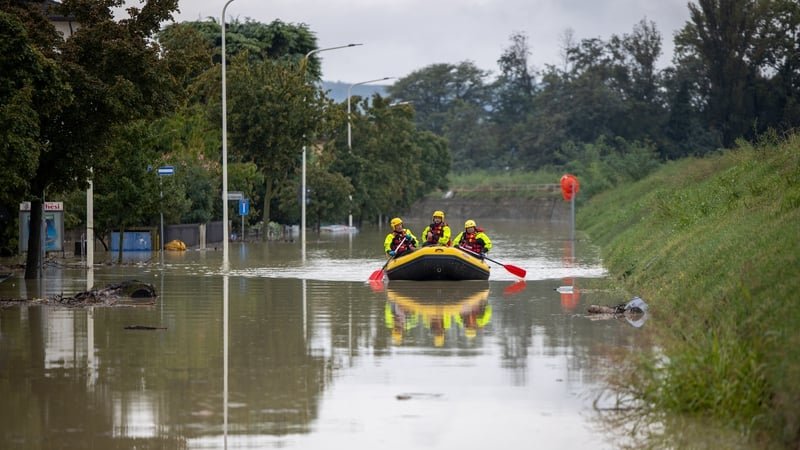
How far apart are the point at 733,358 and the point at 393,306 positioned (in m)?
13.7

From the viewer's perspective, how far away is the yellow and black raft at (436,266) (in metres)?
32.4

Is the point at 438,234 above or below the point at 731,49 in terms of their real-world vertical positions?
below

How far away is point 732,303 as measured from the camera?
52.7 ft

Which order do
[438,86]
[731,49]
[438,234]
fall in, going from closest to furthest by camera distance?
[438,234]
[731,49]
[438,86]

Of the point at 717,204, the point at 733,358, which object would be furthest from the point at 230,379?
the point at 717,204

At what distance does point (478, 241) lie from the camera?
36062 mm

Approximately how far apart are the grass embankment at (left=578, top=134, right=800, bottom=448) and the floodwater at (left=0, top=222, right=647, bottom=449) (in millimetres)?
838

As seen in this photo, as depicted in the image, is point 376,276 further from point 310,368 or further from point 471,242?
point 310,368

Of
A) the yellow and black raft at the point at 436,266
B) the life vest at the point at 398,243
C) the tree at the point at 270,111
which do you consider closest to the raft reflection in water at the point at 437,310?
the yellow and black raft at the point at 436,266

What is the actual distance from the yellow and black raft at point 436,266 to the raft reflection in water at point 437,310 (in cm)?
25

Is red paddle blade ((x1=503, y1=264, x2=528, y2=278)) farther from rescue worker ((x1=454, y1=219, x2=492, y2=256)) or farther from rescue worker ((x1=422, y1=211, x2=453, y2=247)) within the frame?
rescue worker ((x1=422, y1=211, x2=453, y2=247))

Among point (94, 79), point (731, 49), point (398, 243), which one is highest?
point (731, 49)

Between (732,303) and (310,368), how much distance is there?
4.97 m

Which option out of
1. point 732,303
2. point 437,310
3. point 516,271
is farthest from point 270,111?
point 732,303
